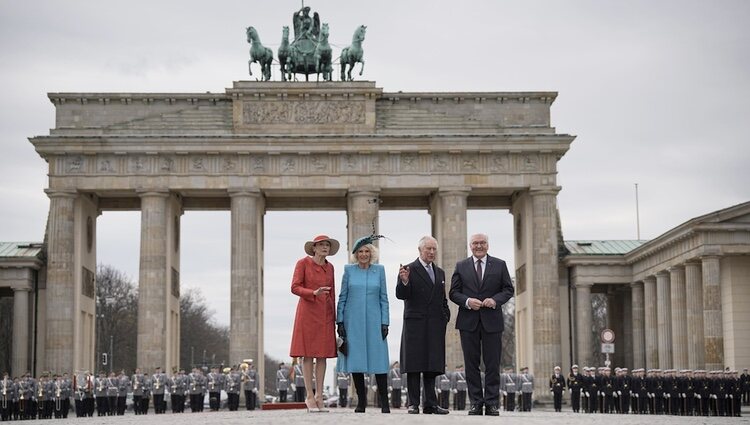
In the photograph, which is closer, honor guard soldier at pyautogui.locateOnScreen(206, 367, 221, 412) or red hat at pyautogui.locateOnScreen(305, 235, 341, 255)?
red hat at pyautogui.locateOnScreen(305, 235, 341, 255)

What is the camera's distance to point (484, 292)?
17016 millimetres

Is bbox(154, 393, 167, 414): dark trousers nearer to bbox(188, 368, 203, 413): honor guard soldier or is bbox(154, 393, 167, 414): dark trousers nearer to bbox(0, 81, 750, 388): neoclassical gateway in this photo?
bbox(188, 368, 203, 413): honor guard soldier

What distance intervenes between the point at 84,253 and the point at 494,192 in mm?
18664

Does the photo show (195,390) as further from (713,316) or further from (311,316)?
(311,316)

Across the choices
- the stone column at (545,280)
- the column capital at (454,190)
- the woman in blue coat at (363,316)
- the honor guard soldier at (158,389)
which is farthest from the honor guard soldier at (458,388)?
the woman in blue coat at (363,316)

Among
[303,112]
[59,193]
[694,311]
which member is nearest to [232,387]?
[59,193]

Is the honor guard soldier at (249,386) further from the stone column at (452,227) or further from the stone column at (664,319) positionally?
the stone column at (664,319)

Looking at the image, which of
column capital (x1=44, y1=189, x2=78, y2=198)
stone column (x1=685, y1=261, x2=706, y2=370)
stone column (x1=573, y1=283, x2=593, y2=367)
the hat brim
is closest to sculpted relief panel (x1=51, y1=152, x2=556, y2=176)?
column capital (x1=44, y1=189, x2=78, y2=198)

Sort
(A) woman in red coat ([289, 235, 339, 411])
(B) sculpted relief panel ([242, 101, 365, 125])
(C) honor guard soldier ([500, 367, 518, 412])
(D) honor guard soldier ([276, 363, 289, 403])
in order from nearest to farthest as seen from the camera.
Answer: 1. (A) woman in red coat ([289, 235, 339, 411])
2. (D) honor guard soldier ([276, 363, 289, 403])
3. (C) honor guard soldier ([500, 367, 518, 412])
4. (B) sculpted relief panel ([242, 101, 365, 125])

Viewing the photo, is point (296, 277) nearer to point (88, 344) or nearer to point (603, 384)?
point (603, 384)

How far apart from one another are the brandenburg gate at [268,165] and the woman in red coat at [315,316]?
127ft

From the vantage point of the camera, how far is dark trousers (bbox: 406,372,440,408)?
17.1 m

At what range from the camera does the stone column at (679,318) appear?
51.3m

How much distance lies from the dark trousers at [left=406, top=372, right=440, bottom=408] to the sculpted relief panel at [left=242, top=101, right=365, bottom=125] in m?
40.4
